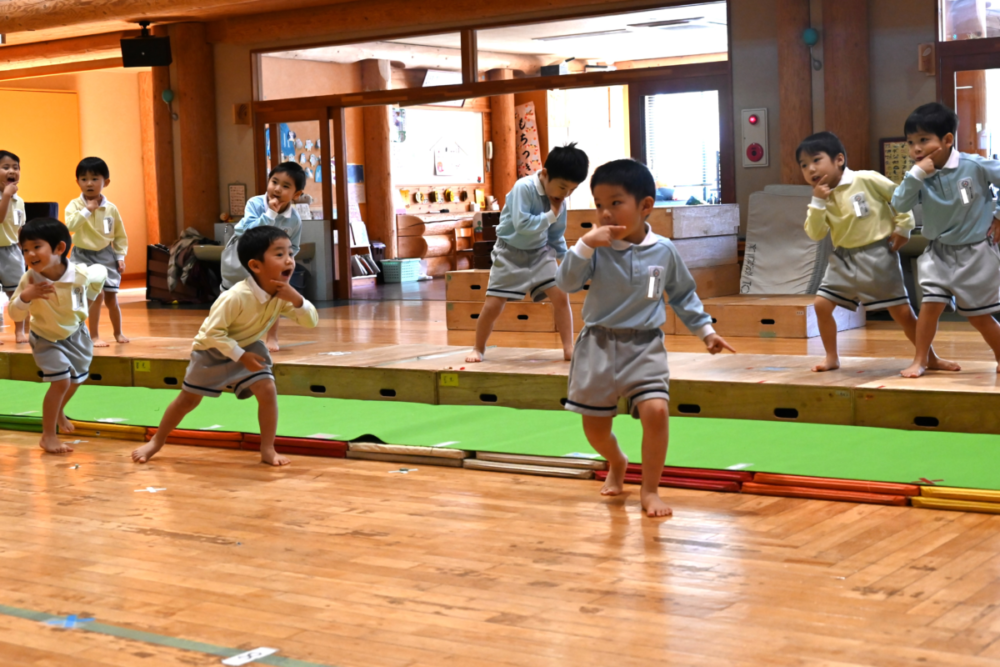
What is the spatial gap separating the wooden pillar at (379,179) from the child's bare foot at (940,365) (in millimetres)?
10167

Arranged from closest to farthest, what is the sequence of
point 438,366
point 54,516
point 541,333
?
1. point 54,516
2. point 438,366
3. point 541,333

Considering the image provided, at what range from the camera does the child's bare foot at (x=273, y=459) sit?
14.7ft

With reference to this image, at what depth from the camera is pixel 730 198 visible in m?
9.05

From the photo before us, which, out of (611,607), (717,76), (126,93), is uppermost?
(126,93)

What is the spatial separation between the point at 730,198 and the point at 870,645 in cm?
708

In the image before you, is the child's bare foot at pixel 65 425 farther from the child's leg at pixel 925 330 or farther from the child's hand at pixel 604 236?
the child's leg at pixel 925 330

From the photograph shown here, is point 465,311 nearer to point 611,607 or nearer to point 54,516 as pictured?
point 54,516

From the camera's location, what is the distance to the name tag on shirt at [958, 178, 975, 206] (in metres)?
4.54

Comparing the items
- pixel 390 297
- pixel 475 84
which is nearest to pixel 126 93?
pixel 390 297

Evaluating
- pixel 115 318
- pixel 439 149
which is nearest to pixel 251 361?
pixel 115 318

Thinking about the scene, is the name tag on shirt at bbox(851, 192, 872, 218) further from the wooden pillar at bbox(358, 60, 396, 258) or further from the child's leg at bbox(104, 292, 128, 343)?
the wooden pillar at bbox(358, 60, 396, 258)

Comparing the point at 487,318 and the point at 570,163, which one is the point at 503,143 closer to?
the point at 487,318

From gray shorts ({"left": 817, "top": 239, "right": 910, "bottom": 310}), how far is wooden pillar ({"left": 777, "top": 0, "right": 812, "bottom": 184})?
3.73 metres

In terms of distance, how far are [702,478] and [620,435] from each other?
0.69 meters
